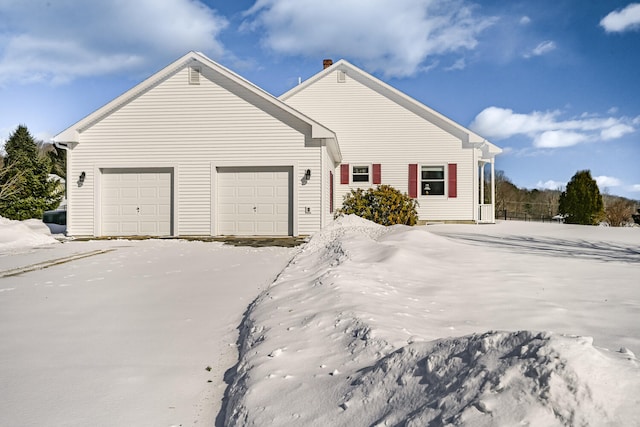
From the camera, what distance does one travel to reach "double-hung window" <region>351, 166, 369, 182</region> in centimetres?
1716

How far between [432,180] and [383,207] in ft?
12.5

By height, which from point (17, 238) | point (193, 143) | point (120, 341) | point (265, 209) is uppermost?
point (193, 143)

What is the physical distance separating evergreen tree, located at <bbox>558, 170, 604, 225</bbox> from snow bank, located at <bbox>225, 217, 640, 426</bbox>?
2171 centimetres

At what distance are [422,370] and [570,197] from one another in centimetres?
2515

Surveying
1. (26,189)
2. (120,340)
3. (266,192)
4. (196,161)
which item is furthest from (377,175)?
(26,189)

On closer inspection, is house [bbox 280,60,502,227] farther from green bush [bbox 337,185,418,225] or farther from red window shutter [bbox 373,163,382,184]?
green bush [bbox 337,185,418,225]

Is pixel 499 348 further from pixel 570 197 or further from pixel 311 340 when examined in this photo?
pixel 570 197

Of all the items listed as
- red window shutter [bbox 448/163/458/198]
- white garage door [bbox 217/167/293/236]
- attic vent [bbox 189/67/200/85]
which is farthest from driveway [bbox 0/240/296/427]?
red window shutter [bbox 448/163/458/198]

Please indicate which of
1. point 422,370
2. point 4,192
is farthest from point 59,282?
point 4,192

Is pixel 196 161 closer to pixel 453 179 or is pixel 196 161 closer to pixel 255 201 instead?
pixel 255 201

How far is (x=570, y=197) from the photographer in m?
23.4

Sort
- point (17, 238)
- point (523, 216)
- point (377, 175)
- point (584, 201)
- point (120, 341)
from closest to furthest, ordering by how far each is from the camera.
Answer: point (120, 341) < point (17, 238) < point (377, 175) < point (584, 201) < point (523, 216)

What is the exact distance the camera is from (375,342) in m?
2.79

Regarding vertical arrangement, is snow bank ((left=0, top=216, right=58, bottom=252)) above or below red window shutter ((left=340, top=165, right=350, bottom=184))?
below
